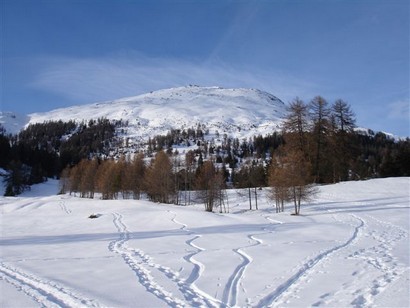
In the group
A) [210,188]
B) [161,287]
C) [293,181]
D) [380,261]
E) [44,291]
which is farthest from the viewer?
[210,188]

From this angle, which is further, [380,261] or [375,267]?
[380,261]

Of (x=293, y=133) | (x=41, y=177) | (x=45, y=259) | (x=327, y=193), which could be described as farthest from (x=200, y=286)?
(x=41, y=177)

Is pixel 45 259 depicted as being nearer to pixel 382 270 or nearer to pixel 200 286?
pixel 200 286

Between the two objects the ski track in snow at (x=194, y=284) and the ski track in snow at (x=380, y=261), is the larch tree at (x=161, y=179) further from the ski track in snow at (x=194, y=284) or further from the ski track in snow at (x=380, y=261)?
the ski track in snow at (x=194, y=284)

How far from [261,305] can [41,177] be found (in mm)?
116757

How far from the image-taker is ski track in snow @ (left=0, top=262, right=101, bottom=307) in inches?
331

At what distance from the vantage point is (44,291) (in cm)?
938

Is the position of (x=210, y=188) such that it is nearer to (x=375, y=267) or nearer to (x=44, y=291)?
(x=375, y=267)

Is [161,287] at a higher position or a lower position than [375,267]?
lower

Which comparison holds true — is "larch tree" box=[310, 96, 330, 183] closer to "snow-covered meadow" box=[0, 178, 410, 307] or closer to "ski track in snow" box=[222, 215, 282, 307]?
"snow-covered meadow" box=[0, 178, 410, 307]

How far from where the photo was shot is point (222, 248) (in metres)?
15.8

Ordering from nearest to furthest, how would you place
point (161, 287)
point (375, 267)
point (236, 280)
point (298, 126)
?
point (161, 287), point (236, 280), point (375, 267), point (298, 126)

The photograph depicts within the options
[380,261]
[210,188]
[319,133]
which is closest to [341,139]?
[319,133]

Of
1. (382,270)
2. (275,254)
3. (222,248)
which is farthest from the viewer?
(222,248)
